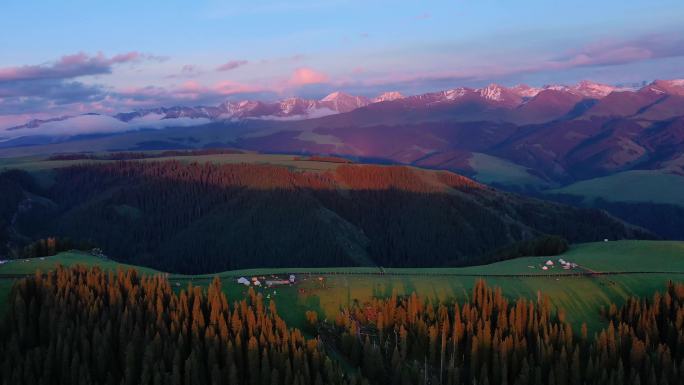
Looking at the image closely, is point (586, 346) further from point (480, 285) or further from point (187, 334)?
point (187, 334)

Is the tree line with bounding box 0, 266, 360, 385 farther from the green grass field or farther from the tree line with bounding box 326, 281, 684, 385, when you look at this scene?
the green grass field

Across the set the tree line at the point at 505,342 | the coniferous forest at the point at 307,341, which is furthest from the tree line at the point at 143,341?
the tree line at the point at 505,342

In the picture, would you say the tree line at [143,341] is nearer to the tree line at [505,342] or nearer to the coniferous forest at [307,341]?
the coniferous forest at [307,341]

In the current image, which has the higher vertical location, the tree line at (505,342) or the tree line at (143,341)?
the tree line at (143,341)

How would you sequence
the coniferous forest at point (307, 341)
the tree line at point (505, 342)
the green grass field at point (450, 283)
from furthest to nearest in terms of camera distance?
1. the green grass field at point (450, 283)
2. the tree line at point (505, 342)
3. the coniferous forest at point (307, 341)

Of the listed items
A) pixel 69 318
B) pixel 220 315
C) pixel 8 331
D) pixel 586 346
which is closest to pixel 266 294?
pixel 220 315

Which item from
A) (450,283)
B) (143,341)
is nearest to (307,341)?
(143,341)
